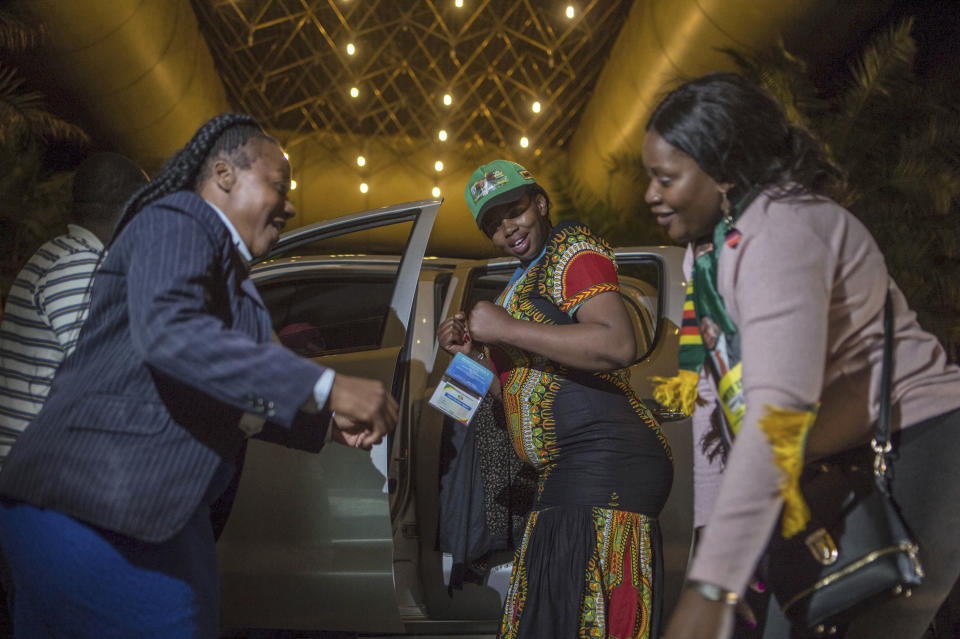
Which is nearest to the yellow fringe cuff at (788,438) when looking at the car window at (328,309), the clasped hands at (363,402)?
the clasped hands at (363,402)

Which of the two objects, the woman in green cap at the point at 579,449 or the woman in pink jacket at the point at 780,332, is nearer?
the woman in pink jacket at the point at 780,332

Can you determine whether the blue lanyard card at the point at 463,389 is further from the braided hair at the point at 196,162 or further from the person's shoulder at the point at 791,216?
the person's shoulder at the point at 791,216

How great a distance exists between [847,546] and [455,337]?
117 cm

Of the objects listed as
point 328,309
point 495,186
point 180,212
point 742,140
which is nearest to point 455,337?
point 495,186

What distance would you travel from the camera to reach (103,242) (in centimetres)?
→ 208

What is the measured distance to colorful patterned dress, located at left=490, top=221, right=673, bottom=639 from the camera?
174 cm

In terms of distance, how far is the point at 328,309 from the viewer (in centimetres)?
330

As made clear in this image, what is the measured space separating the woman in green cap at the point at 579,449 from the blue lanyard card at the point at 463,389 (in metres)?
0.08

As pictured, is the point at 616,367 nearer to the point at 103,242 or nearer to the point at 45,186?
the point at 103,242

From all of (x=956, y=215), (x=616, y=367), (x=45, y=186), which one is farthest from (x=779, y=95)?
(x=45, y=186)

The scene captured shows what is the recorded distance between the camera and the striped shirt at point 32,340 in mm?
1700

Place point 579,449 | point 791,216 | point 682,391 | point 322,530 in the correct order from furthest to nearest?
point 322,530 < point 579,449 < point 682,391 < point 791,216

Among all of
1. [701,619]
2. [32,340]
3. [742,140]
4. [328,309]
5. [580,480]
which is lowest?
[701,619]

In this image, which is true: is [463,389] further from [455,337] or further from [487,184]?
[487,184]
